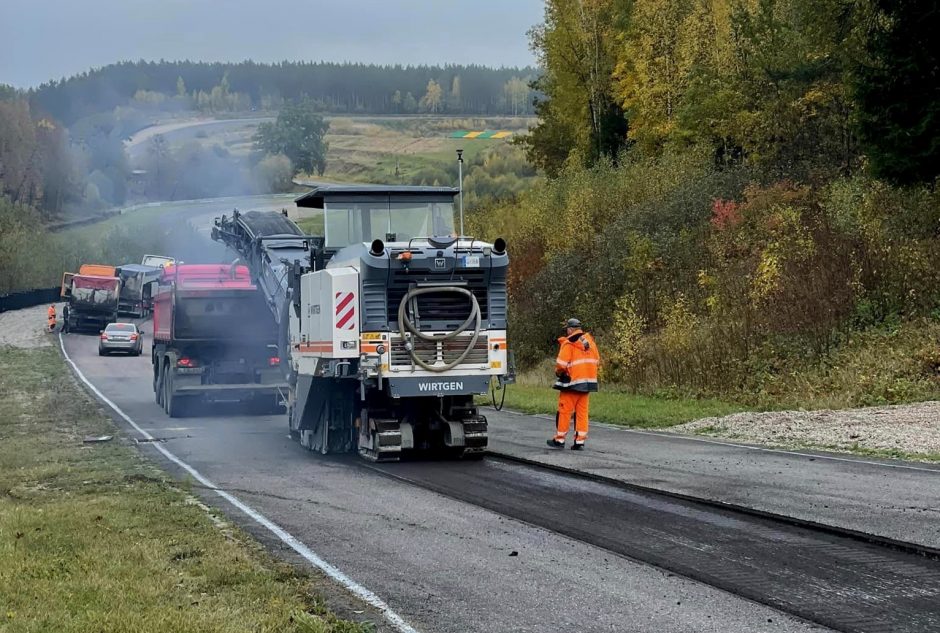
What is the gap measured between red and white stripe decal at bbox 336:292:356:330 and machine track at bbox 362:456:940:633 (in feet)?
10.1

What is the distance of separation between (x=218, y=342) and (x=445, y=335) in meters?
11.7

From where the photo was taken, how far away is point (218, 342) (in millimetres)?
27422

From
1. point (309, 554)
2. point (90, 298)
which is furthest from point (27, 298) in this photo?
point (309, 554)

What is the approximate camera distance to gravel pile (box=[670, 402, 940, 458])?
17.6m

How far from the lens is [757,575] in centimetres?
912

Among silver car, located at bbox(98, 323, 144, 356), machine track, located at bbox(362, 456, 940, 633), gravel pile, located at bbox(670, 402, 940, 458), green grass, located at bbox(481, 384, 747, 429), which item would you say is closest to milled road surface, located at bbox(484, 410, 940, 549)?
machine track, located at bbox(362, 456, 940, 633)

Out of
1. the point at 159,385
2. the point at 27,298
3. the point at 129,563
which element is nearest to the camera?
the point at 129,563

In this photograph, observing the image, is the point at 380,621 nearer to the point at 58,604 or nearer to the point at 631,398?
the point at 58,604

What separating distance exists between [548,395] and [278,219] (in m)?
9.04

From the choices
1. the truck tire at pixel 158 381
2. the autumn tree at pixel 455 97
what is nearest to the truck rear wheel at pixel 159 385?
the truck tire at pixel 158 381

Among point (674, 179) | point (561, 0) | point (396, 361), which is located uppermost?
point (561, 0)

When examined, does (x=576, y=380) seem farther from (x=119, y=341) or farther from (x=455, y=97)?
(x=455, y=97)

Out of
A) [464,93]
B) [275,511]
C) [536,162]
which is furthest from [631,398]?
[464,93]

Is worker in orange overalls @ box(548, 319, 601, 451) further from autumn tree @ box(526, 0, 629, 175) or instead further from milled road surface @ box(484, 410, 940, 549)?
autumn tree @ box(526, 0, 629, 175)
